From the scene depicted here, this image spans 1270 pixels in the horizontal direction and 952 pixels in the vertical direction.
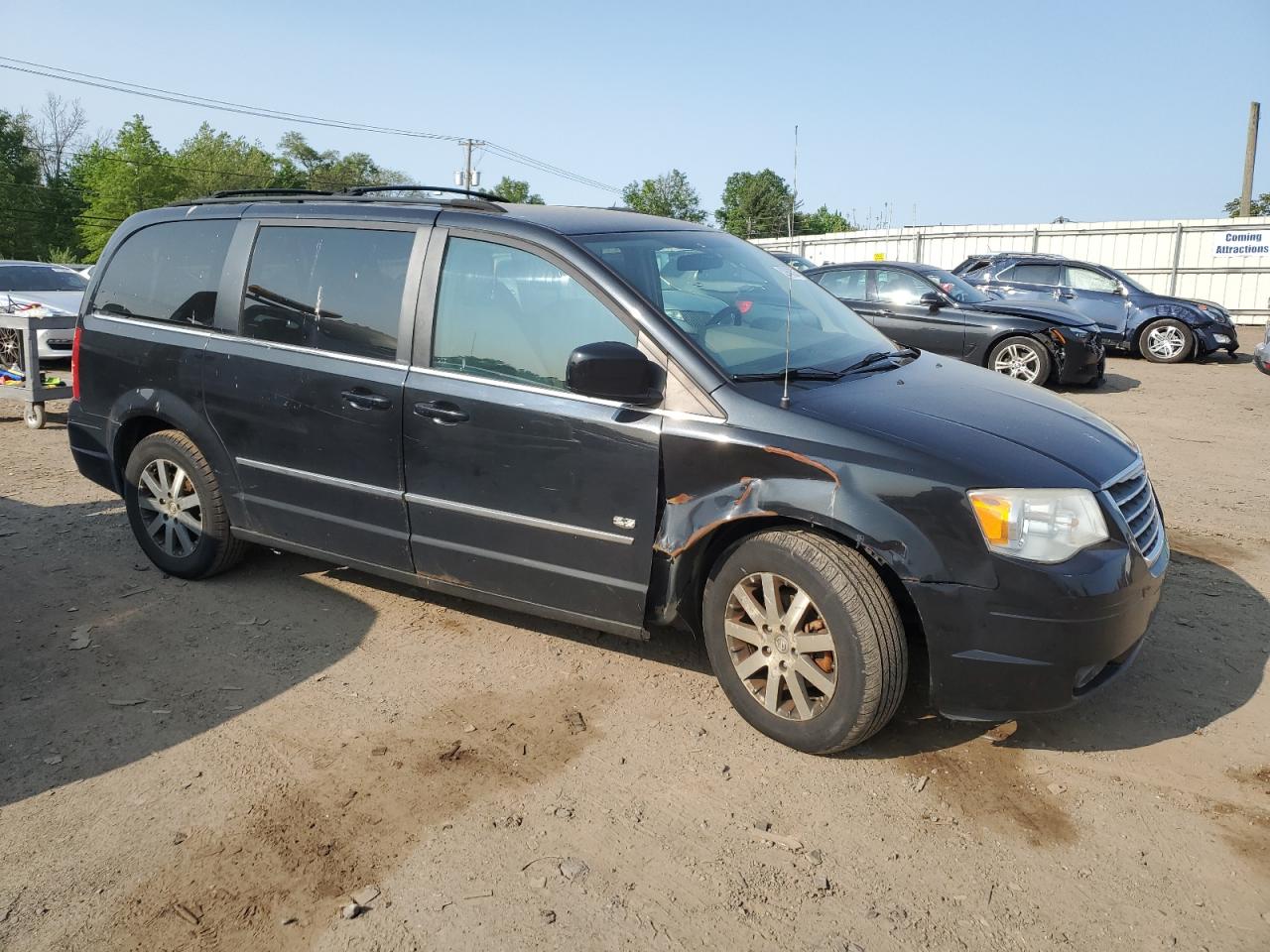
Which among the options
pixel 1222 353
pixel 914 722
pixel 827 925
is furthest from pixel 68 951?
pixel 1222 353

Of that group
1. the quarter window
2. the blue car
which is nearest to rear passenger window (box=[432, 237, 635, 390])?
the quarter window

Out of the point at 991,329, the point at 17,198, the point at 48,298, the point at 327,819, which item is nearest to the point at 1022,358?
the point at 991,329

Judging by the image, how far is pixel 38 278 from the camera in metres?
13.0

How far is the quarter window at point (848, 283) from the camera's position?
13.1 m

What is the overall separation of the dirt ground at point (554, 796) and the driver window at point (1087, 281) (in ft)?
41.6

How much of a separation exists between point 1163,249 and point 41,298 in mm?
24124

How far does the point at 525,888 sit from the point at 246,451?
2752 millimetres

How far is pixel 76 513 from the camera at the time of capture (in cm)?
646

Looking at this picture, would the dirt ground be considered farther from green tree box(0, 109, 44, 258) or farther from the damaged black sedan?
green tree box(0, 109, 44, 258)

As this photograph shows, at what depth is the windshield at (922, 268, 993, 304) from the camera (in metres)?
12.7

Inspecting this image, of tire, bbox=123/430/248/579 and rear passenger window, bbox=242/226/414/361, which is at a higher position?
rear passenger window, bbox=242/226/414/361

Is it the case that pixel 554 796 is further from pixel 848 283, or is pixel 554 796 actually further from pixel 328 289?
pixel 848 283

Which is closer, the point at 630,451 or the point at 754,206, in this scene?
the point at 630,451

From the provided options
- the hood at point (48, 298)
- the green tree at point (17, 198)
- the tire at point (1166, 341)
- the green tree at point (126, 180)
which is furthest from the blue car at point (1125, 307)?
the green tree at point (17, 198)
